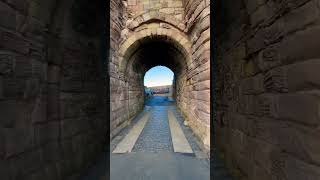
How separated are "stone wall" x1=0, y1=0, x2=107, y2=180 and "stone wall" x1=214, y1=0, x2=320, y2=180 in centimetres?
204

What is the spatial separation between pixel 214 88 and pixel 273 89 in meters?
2.28

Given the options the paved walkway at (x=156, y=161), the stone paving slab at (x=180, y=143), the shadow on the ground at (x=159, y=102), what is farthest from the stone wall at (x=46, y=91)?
the shadow on the ground at (x=159, y=102)

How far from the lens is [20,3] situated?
1858 mm

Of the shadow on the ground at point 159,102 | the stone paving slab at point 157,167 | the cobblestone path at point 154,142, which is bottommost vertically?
the stone paving slab at point 157,167

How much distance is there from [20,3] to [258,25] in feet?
6.78

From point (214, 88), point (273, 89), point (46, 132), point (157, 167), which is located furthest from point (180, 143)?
point (273, 89)

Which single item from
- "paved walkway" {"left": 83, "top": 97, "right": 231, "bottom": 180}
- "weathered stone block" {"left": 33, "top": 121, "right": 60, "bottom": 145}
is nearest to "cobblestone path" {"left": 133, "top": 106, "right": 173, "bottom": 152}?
"paved walkway" {"left": 83, "top": 97, "right": 231, "bottom": 180}

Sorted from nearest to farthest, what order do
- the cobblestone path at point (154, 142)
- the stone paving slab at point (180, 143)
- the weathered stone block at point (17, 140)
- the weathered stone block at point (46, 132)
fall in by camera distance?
the weathered stone block at point (17, 140)
the weathered stone block at point (46, 132)
the stone paving slab at point (180, 143)
the cobblestone path at point (154, 142)

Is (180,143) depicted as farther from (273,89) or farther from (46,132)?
(273,89)

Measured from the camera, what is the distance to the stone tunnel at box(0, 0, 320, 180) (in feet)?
4.61

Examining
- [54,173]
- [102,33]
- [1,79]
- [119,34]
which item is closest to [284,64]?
[1,79]

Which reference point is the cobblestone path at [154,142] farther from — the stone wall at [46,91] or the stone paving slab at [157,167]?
the stone wall at [46,91]

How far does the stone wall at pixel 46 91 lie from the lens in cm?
173

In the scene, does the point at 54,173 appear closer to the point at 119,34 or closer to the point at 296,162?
the point at 296,162
